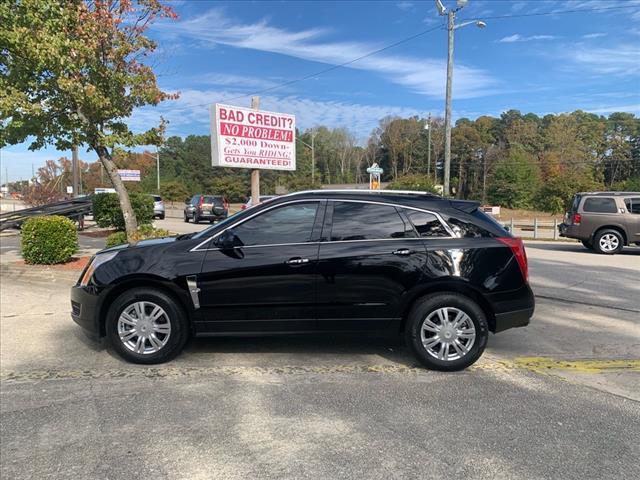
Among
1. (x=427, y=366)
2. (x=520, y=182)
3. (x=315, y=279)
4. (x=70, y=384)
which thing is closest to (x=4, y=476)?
(x=70, y=384)

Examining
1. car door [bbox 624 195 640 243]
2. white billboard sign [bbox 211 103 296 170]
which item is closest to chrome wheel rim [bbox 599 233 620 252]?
car door [bbox 624 195 640 243]

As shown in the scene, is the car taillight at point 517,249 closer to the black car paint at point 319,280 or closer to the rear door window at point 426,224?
the black car paint at point 319,280

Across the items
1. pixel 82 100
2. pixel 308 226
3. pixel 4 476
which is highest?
pixel 82 100

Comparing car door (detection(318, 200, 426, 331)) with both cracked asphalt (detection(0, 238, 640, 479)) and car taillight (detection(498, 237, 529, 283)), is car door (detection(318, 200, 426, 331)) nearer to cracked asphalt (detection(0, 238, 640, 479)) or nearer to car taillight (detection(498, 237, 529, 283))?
cracked asphalt (detection(0, 238, 640, 479))

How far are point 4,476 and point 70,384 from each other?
1462 mm

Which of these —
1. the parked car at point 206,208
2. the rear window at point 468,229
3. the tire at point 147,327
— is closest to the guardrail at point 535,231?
the parked car at point 206,208

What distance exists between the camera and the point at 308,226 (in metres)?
4.68

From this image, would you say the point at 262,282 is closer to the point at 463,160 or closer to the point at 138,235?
the point at 138,235

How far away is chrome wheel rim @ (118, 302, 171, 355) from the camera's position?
4648 mm

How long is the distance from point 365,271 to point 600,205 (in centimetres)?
1307

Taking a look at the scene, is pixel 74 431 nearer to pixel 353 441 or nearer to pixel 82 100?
pixel 353 441

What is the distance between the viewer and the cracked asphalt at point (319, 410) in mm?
3068

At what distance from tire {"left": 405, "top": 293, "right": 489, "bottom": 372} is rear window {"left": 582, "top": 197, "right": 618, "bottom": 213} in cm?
1226

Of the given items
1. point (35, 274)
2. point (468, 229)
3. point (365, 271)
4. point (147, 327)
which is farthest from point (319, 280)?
point (35, 274)
